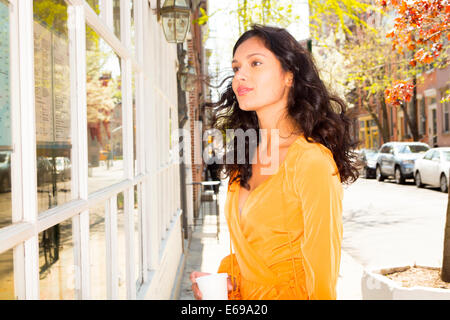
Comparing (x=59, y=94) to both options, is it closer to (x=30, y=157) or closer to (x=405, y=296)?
(x=30, y=157)

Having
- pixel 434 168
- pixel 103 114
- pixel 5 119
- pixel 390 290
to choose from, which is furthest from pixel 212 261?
pixel 434 168

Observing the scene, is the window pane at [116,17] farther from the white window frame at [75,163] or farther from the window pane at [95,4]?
the window pane at [95,4]

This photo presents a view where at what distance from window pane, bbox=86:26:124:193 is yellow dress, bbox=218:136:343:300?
0.72m

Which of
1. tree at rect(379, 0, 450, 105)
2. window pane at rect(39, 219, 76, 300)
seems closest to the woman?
window pane at rect(39, 219, 76, 300)

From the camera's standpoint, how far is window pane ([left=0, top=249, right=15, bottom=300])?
1.14 m

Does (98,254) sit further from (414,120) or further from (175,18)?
(414,120)

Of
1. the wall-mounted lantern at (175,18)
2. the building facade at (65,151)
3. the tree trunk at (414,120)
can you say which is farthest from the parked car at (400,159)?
the building facade at (65,151)

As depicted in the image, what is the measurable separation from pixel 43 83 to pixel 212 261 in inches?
266

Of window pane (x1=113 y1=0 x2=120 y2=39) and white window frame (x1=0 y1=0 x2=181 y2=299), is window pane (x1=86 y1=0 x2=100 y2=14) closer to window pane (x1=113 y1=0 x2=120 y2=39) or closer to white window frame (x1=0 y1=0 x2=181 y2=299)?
white window frame (x1=0 y1=0 x2=181 y2=299)

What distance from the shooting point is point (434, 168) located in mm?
17062

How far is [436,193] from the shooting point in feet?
54.4

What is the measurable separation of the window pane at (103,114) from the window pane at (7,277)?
781 mm

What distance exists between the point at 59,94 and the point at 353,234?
9.10 metres
